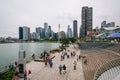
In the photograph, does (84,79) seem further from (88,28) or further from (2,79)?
(88,28)

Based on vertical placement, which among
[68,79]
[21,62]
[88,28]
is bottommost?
[68,79]

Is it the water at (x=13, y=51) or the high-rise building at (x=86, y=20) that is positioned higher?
the high-rise building at (x=86, y=20)

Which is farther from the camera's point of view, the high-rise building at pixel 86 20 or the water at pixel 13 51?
the high-rise building at pixel 86 20

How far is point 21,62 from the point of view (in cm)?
1287

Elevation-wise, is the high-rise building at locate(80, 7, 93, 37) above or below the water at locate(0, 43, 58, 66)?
above

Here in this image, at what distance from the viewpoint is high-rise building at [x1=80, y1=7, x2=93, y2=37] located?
5635 inches

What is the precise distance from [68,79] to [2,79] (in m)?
7.07

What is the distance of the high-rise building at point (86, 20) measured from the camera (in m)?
143

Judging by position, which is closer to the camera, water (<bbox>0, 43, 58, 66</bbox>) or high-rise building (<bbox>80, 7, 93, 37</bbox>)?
water (<bbox>0, 43, 58, 66</bbox>)

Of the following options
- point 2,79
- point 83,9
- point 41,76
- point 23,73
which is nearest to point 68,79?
point 41,76

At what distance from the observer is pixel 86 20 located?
145000 millimetres

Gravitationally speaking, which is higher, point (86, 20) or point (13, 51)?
point (86, 20)

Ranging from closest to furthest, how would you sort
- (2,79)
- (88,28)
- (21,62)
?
(2,79) < (21,62) < (88,28)

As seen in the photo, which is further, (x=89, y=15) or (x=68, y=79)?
(x=89, y=15)
